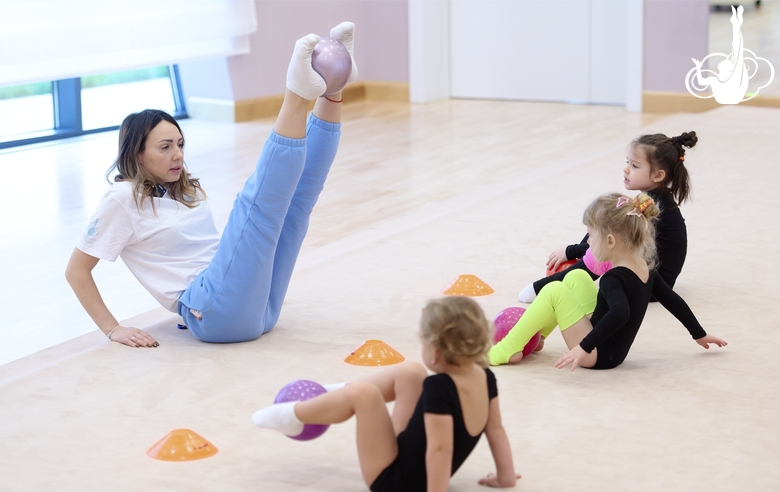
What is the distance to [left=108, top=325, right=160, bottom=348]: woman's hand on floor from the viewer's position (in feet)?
8.85

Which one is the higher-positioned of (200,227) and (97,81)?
(97,81)

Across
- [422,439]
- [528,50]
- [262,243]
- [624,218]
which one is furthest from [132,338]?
[528,50]

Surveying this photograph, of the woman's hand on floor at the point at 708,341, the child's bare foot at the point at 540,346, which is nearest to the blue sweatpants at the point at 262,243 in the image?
the child's bare foot at the point at 540,346

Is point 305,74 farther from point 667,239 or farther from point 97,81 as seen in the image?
point 97,81

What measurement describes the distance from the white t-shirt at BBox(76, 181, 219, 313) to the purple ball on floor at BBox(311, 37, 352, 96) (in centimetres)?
62

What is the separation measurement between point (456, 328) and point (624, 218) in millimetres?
855

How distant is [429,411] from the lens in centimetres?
167

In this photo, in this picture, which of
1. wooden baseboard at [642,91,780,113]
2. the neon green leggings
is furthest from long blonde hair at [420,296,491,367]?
wooden baseboard at [642,91,780,113]

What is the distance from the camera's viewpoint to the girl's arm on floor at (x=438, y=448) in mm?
1663

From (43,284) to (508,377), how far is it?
1.94m

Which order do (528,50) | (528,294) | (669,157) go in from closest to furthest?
(669,157), (528,294), (528,50)

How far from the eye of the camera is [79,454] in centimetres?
206

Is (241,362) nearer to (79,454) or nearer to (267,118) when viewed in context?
(79,454)

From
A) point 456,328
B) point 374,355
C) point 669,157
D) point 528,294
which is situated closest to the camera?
point 456,328
